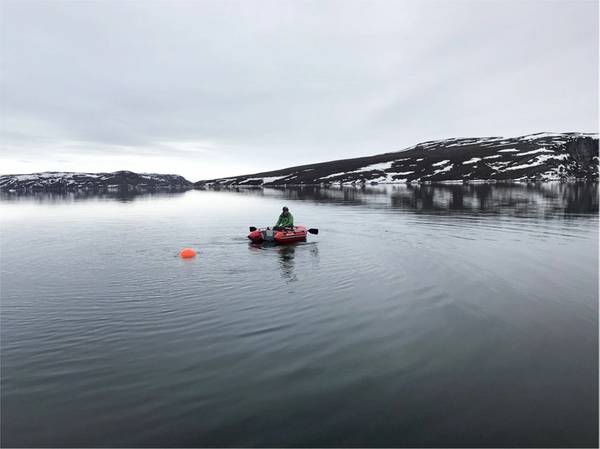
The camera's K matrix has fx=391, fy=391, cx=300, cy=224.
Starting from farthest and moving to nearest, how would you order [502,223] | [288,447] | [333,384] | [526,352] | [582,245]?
1. [502,223]
2. [582,245]
3. [526,352]
4. [333,384]
5. [288,447]

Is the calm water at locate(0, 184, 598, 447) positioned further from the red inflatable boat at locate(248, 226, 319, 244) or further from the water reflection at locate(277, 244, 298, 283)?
the red inflatable boat at locate(248, 226, 319, 244)

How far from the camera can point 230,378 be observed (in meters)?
9.18

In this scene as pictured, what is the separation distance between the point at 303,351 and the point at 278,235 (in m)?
17.2

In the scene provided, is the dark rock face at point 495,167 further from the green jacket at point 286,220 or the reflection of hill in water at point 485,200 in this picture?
the green jacket at point 286,220

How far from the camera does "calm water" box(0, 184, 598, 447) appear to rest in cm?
748

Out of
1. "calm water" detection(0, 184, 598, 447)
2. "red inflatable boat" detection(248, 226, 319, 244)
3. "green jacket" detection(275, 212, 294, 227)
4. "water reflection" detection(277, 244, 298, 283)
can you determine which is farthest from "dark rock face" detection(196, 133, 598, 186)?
"calm water" detection(0, 184, 598, 447)

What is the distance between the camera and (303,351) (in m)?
10.6

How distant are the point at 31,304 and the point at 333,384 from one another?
12.4 m

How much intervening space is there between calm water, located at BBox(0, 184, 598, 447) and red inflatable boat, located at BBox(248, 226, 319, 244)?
471 cm

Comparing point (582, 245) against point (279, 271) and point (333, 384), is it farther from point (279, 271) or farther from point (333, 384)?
point (333, 384)

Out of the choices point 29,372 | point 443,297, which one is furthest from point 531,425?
point 29,372

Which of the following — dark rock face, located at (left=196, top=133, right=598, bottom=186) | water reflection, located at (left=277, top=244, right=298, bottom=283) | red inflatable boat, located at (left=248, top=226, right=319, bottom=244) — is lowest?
water reflection, located at (left=277, top=244, right=298, bottom=283)

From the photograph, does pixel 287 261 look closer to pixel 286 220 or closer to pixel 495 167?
pixel 286 220

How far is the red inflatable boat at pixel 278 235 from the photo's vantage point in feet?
90.1
